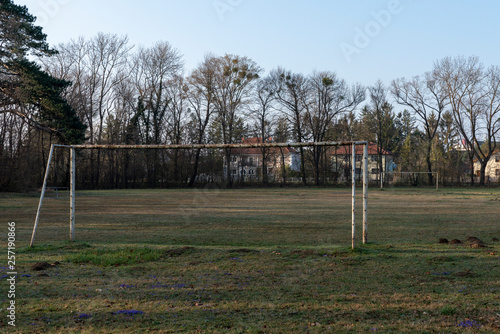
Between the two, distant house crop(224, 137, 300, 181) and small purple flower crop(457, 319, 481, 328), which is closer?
small purple flower crop(457, 319, 481, 328)

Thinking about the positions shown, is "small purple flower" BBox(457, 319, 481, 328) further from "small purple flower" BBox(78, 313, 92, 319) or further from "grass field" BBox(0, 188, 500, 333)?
"small purple flower" BBox(78, 313, 92, 319)

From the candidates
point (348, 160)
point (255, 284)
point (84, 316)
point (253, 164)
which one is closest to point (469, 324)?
point (255, 284)

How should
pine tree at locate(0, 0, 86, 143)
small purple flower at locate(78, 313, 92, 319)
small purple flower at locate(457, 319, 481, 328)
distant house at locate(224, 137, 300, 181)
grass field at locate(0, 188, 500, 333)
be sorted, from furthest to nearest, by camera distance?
distant house at locate(224, 137, 300, 181), pine tree at locate(0, 0, 86, 143), small purple flower at locate(78, 313, 92, 319), grass field at locate(0, 188, 500, 333), small purple flower at locate(457, 319, 481, 328)

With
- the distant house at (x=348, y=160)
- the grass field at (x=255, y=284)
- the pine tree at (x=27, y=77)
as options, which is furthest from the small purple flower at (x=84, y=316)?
the distant house at (x=348, y=160)

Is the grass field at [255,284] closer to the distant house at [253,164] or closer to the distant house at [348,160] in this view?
the distant house at [253,164]

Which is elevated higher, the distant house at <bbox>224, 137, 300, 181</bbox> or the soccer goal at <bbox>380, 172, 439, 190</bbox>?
the distant house at <bbox>224, 137, 300, 181</bbox>

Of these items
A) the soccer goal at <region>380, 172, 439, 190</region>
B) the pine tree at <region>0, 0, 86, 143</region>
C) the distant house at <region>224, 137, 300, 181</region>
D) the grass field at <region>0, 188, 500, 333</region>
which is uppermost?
the pine tree at <region>0, 0, 86, 143</region>

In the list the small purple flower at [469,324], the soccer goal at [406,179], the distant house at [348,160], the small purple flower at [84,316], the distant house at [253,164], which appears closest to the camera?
the small purple flower at [469,324]

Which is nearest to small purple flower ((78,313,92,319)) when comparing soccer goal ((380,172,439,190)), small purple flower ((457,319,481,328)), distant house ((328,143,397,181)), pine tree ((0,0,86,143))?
small purple flower ((457,319,481,328))

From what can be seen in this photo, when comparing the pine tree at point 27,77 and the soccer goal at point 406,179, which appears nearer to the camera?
the pine tree at point 27,77

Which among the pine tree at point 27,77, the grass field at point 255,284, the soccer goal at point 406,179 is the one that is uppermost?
the pine tree at point 27,77

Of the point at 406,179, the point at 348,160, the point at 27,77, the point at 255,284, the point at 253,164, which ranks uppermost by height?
the point at 27,77

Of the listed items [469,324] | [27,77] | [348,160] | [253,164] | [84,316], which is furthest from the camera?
[348,160]

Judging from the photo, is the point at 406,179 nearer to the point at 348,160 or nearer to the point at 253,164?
the point at 348,160
